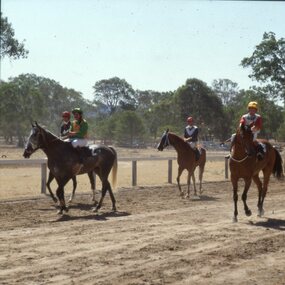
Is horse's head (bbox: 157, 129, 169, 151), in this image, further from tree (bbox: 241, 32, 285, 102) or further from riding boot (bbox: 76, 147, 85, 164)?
tree (bbox: 241, 32, 285, 102)

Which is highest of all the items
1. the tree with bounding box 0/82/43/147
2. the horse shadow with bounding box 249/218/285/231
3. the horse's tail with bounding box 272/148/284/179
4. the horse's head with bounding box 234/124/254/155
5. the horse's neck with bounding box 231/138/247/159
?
the tree with bounding box 0/82/43/147

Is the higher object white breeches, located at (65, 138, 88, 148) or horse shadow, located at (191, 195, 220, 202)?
white breeches, located at (65, 138, 88, 148)

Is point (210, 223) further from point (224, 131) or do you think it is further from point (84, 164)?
point (224, 131)

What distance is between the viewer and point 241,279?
6.73 m

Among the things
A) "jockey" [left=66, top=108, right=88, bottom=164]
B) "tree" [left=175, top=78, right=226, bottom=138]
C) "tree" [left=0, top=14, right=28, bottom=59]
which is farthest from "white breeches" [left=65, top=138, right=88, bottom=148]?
"tree" [left=175, top=78, right=226, bottom=138]

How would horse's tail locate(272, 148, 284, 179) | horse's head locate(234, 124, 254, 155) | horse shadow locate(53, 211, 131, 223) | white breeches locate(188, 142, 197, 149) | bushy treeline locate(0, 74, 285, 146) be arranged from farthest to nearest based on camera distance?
bushy treeline locate(0, 74, 285, 146), white breeches locate(188, 142, 197, 149), horse's tail locate(272, 148, 284, 179), horse's head locate(234, 124, 254, 155), horse shadow locate(53, 211, 131, 223)

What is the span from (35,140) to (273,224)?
6229 mm

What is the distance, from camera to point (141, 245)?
343 inches

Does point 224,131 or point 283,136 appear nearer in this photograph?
point 283,136

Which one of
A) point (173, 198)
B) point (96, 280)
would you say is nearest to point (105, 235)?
point (96, 280)

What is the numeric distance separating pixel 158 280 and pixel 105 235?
318 cm

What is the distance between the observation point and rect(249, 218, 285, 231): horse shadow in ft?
36.0

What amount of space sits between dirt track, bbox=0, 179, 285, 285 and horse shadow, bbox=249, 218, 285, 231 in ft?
0.08

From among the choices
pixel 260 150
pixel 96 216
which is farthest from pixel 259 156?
pixel 96 216
